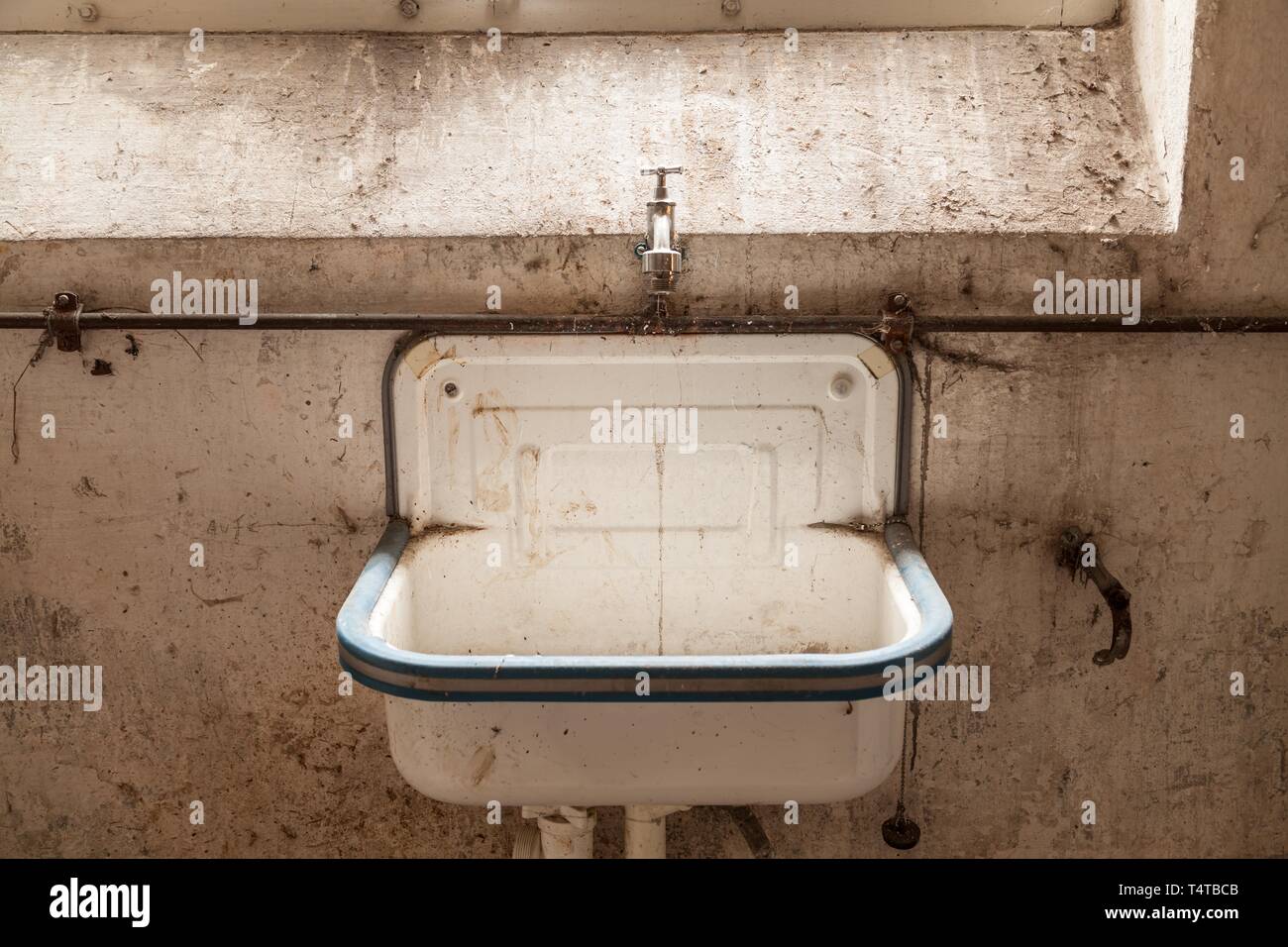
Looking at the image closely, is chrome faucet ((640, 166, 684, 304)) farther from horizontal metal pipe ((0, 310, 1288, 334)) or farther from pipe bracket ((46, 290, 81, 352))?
pipe bracket ((46, 290, 81, 352))

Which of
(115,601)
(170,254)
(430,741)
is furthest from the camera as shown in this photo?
(115,601)

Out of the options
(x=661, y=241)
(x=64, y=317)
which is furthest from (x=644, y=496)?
(x=64, y=317)

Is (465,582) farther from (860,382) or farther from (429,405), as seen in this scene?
(860,382)

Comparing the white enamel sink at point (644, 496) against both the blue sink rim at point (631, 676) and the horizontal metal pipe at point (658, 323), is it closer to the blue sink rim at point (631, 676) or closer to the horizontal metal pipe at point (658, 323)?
the horizontal metal pipe at point (658, 323)

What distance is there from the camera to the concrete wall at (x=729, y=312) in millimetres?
1335

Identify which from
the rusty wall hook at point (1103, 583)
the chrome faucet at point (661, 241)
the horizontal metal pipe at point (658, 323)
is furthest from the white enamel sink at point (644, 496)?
the rusty wall hook at point (1103, 583)

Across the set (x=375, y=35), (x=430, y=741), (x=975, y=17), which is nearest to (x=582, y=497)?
(x=430, y=741)

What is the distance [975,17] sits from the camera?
1.48 m

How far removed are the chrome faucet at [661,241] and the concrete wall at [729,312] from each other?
10 centimetres

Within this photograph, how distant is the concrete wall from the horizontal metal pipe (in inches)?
1.0

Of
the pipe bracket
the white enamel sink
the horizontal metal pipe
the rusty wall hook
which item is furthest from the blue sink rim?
the pipe bracket

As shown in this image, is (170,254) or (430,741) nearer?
(430,741)

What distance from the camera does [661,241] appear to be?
1.23m

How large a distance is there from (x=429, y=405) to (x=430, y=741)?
1.58 ft
